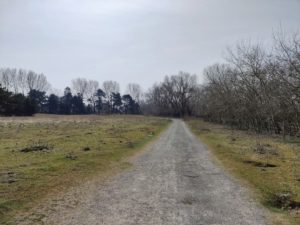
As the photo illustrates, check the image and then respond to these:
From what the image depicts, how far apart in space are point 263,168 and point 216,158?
4.41 metres

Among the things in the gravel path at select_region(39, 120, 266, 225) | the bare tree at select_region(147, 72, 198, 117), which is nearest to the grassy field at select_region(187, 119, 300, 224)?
the gravel path at select_region(39, 120, 266, 225)

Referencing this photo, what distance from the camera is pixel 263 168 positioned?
17.6 metres

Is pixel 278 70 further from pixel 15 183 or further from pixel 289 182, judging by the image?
pixel 15 183

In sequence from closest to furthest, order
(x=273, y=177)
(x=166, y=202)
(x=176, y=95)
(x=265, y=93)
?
1. (x=166, y=202)
2. (x=273, y=177)
3. (x=265, y=93)
4. (x=176, y=95)

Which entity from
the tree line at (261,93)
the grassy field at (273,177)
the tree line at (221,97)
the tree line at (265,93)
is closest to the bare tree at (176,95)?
the tree line at (221,97)

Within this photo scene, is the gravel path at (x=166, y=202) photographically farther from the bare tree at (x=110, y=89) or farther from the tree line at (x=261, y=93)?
the bare tree at (x=110, y=89)

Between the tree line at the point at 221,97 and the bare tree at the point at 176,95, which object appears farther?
the bare tree at the point at 176,95

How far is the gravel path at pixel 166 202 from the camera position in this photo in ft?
29.1

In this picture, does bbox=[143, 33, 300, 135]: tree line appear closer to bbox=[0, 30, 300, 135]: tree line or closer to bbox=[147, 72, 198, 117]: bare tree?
bbox=[0, 30, 300, 135]: tree line

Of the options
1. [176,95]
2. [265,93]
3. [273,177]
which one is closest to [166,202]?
[273,177]

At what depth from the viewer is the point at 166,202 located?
34.8 ft

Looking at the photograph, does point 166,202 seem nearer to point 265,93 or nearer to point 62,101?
point 265,93

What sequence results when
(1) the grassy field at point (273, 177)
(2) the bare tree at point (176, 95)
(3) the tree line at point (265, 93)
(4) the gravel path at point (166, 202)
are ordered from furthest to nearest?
(2) the bare tree at point (176, 95) < (3) the tree line at point (265, 93) < (1) the grassy field at point (273, 177) < (4) the gravel path at point (166, 202)

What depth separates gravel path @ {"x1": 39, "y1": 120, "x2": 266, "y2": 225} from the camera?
8.86m
